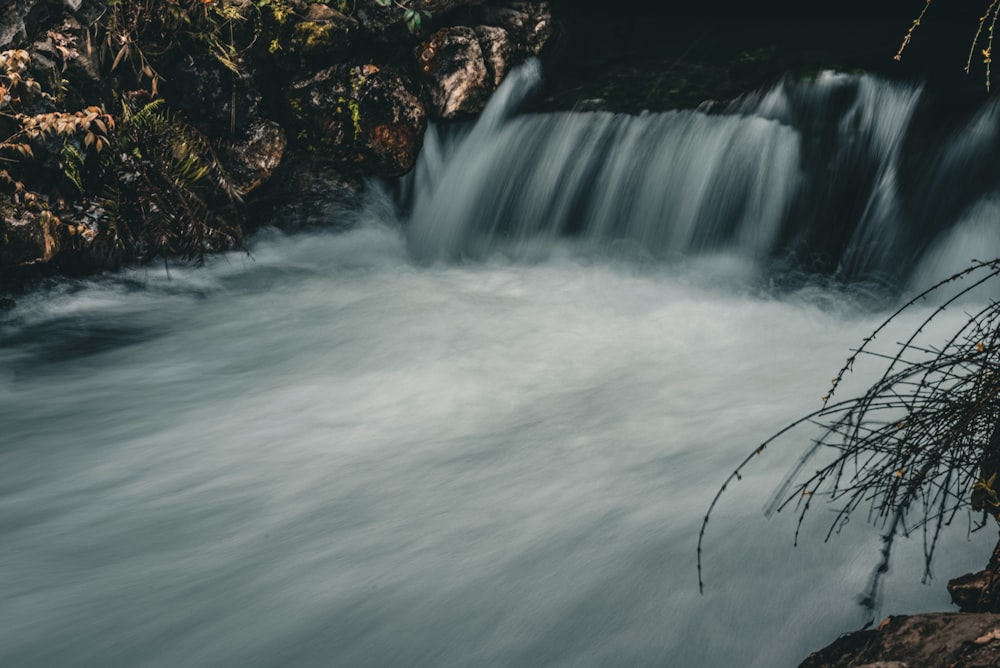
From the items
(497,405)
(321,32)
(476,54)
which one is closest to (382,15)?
(321,32)

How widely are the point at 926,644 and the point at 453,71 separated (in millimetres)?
5117

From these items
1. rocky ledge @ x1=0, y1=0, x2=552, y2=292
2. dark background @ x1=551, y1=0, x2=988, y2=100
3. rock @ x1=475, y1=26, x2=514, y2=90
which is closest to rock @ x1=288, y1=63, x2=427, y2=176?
rocky ledge @ x1=0, y1=0, x2=552, y2=292

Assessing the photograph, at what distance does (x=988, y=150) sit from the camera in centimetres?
473

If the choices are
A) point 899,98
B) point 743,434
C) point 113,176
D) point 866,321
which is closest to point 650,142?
point 899,98

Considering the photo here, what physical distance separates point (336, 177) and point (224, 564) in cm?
371

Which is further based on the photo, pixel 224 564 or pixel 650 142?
pixel 650 142

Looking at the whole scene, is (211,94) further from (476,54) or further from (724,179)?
(724,179)

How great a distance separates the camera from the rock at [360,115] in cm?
588

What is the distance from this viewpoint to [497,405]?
409cm

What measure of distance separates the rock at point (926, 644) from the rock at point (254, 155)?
4.68m

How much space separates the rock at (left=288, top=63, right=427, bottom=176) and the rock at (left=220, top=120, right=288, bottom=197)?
0.22 meters

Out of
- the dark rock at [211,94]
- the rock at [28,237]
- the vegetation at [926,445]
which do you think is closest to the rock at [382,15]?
the dark rock at [211,94]

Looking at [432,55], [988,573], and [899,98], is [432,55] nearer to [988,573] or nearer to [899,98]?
[899,98]

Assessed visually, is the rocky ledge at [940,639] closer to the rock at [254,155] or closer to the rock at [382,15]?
the rock at [254,155]
